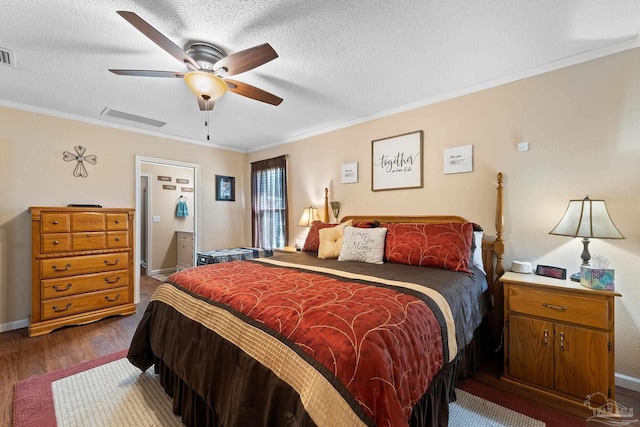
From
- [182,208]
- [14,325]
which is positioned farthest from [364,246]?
[182,208]

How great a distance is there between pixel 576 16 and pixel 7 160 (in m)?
5.18

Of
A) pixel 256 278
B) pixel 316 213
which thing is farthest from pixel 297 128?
pixel 256 278

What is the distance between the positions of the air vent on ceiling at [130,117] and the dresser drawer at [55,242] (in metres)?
1.47

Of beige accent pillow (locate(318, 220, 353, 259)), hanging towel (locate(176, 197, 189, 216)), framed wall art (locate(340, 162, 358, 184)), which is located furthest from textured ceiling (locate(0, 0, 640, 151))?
hanging towel (locate(176, 197, 189, 216))

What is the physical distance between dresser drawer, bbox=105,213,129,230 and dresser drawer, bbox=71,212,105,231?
0.06 meters

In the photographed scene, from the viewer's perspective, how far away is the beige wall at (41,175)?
294cm

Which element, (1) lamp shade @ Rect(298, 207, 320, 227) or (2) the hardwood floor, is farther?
(1) lamp shade @ Rect(298, 207, 320, 227)

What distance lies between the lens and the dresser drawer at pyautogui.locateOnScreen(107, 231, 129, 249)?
10.7 feet

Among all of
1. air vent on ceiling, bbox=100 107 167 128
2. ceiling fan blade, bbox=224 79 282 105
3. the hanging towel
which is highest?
air vent on ceiling, bbox=100 107 167 128

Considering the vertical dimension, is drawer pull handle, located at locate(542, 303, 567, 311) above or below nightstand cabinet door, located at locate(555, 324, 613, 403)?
above

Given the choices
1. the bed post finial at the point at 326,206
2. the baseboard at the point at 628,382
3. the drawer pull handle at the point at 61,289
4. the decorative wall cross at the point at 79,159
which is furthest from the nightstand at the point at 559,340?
the decorative wall cross at the point at 79,159

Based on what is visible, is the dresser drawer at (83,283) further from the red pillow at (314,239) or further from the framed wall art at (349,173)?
the framed wall art at (349,173)

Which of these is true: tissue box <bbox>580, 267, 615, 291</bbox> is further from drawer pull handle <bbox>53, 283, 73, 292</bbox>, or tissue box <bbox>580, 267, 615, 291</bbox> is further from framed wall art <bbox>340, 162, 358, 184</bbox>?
drawer pull handle <bbox>53, 283, 73, 292</bbox>

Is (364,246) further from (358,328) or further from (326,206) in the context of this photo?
(358,328)
